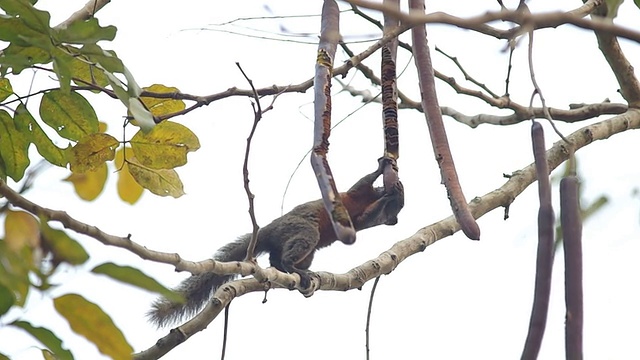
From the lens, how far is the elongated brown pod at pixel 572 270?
1089 millimetres

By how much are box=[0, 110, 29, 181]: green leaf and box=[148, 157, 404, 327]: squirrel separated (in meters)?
1.36

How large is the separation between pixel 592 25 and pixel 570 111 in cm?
264

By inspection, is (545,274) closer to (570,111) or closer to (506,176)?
(506,176)

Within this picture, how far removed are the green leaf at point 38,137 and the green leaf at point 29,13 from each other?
46cm

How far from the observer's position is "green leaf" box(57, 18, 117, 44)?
147 cm

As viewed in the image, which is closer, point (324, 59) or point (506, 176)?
point (324, 59)

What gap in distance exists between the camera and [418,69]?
67.3 inches

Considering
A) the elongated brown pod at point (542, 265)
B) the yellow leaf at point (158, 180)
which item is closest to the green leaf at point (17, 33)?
the yellow leaf at point (158, 180)

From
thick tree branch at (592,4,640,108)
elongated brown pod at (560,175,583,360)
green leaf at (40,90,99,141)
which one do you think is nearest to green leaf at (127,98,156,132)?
green leaf at (40,90,99,141)

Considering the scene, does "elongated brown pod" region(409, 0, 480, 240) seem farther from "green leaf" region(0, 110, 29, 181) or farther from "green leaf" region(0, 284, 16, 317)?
"green leaf" region(0, 110, 29, 181)

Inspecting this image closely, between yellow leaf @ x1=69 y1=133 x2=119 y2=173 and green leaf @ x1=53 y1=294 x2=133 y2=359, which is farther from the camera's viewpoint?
yellow leaf @ x1=69 y1=133 x2=119 y2=173

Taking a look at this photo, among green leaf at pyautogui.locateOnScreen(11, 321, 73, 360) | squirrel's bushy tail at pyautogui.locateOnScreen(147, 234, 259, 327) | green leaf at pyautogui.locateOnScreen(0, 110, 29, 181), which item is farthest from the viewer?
squirrel's bushy tail at pyautogui.locateOnScreen(147, 234, 259, 327)

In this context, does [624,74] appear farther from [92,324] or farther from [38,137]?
[92,324]

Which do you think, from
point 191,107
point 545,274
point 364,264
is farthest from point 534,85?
point 364,264
